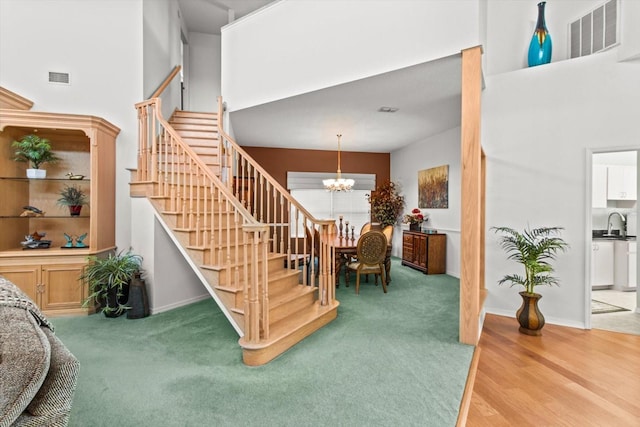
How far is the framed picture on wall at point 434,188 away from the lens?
250 inches

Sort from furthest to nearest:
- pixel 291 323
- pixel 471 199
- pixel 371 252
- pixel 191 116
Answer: pixel 191 116, pixel 371 252, pixel 291 323, pixel 471 199

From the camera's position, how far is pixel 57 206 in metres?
4.20

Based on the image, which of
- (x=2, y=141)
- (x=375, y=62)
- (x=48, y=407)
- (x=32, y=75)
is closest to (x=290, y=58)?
(x=375, y=62)

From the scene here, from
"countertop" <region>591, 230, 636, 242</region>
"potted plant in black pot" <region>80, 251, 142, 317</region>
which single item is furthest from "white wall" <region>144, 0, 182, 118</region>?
"countertop" <region>591, 230, 636, 242</region>

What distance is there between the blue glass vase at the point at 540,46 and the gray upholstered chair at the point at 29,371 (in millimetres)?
5108

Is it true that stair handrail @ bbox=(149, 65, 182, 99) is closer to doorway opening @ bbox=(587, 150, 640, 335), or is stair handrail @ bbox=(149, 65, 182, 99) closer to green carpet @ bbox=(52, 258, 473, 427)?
green carpet @ bbox=(52, 258, 473, 427)

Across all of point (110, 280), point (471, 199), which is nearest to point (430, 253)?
point (471, 199)

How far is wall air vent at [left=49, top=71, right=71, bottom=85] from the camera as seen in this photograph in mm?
4245

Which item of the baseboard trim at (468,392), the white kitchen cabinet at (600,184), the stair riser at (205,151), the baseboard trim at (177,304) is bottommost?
the baseboard trim at (468,392)

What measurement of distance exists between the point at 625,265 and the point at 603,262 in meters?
0.27

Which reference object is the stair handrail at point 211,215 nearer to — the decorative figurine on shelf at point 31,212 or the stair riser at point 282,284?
the stair riser at point 282,284

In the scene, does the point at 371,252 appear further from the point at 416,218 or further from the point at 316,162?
the point at 316,162

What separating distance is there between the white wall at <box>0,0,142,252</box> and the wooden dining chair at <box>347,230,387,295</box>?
3.27 metres

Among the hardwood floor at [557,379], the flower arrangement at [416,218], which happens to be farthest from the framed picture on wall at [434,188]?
the hardwood floor at [557,379]
